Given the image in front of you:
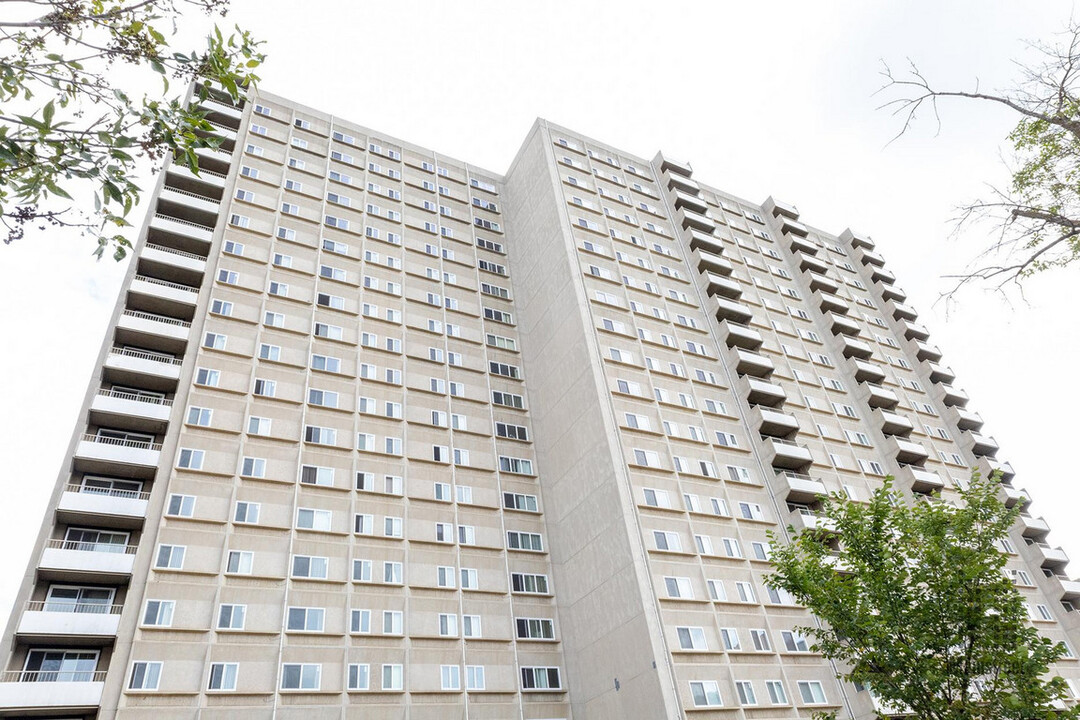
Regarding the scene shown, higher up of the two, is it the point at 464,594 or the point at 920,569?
the point at 464,594

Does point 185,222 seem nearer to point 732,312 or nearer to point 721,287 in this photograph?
point 721,287

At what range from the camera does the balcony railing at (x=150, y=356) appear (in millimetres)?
33188

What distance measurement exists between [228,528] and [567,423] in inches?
739

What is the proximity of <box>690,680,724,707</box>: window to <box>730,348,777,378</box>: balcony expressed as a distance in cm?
2173

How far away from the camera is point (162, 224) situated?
3738 centimetres

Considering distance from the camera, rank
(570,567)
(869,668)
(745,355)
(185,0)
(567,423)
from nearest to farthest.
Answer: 1. (185,0)
2. (869,668)
3. (570,567)
4. (567,423)
5. (745,355)

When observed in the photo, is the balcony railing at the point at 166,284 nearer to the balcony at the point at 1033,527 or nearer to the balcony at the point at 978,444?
the balcony at the point at 978,444

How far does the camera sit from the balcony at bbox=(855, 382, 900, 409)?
165 ft

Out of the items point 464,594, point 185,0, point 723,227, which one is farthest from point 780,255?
point 185,0

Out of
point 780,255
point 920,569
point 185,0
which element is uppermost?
point 780,255

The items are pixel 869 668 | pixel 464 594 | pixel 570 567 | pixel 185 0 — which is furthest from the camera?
pixel 570 567

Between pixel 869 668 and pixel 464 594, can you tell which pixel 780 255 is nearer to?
pixel 464 594

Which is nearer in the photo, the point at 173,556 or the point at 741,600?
the point at 173,556

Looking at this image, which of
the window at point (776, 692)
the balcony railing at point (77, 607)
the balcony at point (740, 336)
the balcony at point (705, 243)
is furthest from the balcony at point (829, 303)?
the balcony railing at point (77, 607)
